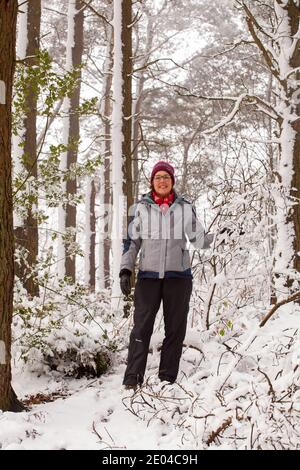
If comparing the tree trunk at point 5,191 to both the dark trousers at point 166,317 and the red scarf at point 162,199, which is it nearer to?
the dark trousers at point 166,317

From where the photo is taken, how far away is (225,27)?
17500 millimetres

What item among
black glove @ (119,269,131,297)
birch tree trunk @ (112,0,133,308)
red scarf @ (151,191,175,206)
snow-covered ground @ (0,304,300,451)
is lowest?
snow-covered ground @ (0,304,300,451)

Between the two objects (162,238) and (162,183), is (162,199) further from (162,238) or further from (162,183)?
(162,238)

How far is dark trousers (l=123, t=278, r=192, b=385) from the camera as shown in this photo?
4.24 m

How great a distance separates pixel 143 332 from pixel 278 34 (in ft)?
16.1

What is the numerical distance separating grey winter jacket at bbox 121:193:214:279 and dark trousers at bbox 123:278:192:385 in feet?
0.30

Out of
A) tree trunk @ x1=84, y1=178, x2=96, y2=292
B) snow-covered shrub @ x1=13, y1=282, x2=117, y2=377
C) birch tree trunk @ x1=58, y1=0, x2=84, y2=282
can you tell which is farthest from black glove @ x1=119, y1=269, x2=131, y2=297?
tree trunk @ x1=84, y1=178, x2=96, y2=292

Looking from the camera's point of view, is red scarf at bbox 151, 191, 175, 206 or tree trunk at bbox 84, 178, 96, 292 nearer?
red scarf at bbox 151, 191, 175, 206

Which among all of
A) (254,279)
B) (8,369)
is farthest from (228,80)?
(8,369)

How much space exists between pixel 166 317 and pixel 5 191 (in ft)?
5.63

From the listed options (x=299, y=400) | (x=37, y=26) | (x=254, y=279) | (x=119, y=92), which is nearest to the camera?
(x=299, y=400)

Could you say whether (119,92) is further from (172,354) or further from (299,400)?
(299,400)

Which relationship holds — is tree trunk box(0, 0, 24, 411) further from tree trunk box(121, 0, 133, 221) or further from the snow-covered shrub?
tree trunk box(121, 0, 133, 221)

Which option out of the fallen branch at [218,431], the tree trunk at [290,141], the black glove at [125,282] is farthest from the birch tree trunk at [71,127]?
the fallen branch at [218,431]
